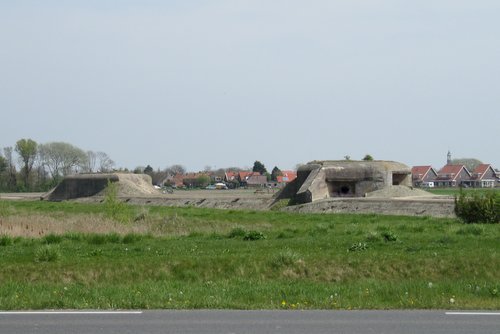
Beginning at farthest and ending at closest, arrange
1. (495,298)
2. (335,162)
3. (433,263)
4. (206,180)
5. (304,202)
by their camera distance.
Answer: (206,180)
(335,162)
(304,202)
(433,263)
(495,298)

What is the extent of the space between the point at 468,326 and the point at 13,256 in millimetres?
10184

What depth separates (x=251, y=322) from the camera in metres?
9.41

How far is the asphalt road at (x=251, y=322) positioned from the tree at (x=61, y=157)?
355 feet

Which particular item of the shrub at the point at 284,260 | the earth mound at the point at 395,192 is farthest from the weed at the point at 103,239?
the earth mound at the point at 395,192

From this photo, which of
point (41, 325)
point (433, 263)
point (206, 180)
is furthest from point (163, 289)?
point (206, 180)

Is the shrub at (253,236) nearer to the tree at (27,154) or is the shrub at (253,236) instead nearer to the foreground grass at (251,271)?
the foreground grass at (251,271)

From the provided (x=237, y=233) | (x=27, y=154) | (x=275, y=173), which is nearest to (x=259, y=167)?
(x=275, y=173)

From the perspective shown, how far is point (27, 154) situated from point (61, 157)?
6.18 meters

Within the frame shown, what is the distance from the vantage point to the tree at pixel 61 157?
11488 centimetres

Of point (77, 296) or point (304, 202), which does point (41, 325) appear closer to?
point (77, 296)

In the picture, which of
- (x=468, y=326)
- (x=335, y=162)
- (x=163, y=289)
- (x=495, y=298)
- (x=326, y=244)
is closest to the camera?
(x=468, y=326)

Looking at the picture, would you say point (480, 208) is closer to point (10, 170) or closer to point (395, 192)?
point (395, 192)

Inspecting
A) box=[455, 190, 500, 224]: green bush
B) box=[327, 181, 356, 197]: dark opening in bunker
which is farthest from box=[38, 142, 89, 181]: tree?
box=[455, 190, 500, 224]: green bush

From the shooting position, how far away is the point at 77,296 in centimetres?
1116
